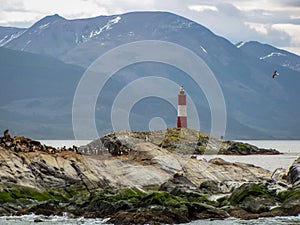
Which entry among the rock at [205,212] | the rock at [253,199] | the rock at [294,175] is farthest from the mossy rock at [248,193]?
the rock at [294,175]

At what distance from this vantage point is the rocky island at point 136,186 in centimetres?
4959

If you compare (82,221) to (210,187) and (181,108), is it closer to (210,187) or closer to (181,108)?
(210,187)

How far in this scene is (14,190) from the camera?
5362 cm

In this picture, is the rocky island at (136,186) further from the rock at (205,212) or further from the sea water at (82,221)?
the sea water at (82,221)

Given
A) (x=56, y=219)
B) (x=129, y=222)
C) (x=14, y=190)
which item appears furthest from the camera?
(x=14, y=190)

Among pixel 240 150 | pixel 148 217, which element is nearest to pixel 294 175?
pixel 148 217

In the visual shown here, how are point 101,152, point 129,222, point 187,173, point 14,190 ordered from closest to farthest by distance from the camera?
point 129,222, point 14,190, point 187,173, point 101,152

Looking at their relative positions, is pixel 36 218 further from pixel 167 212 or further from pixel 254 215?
pixel 254 215

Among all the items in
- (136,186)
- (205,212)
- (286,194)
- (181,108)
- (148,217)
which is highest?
(181,108)

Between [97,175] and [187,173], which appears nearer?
[97,175]

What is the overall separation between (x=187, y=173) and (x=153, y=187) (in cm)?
473

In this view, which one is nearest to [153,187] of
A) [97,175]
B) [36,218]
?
[97,175]

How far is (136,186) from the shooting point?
59.4 m

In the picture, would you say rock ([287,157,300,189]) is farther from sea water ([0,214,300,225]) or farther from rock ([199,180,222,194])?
sea water ([0,214,300,225])
